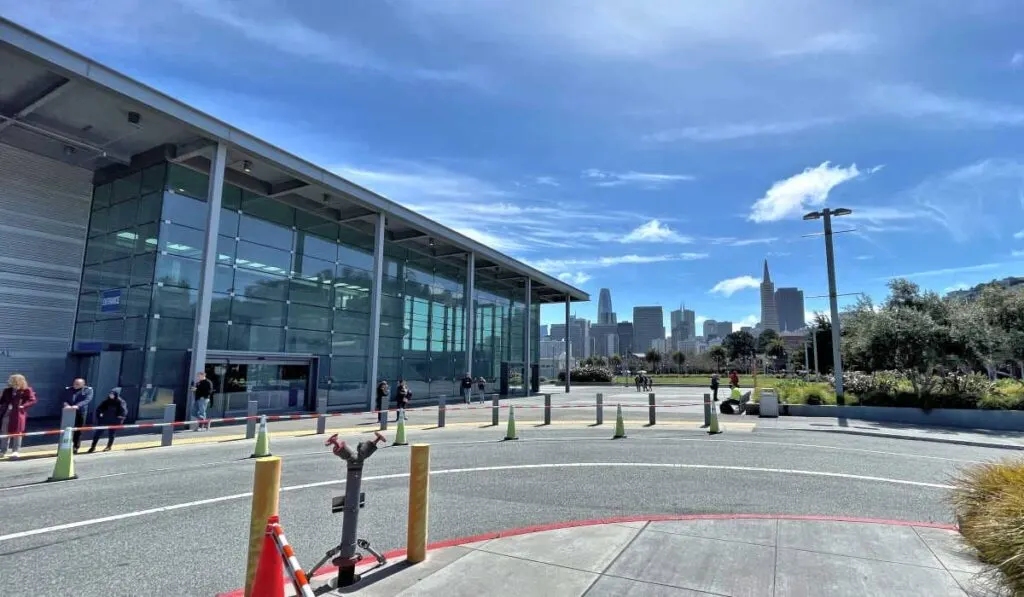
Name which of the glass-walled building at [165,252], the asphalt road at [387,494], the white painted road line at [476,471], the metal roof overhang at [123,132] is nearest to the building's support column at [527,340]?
the metal roof overhang at [123,132]

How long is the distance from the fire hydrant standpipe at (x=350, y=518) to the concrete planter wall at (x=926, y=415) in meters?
20.4

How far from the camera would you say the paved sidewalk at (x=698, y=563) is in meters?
4.11

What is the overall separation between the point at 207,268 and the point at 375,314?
821 centimetres

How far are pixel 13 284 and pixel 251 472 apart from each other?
15364 mm

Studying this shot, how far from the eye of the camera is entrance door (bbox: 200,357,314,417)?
19.7 meters

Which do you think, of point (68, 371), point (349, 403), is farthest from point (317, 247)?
point (68, 371)

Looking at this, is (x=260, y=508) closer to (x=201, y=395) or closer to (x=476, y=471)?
(x=476, y=471)

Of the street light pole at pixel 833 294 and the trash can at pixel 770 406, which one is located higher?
the street light pole at pixel 833 294

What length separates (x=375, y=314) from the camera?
24531 millimetres

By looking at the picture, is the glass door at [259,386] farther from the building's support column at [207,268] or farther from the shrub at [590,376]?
the shrub at [590,376]

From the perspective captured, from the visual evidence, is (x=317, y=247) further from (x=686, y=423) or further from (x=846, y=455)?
(x=846, y=455)

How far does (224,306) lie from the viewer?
2008 centimetres

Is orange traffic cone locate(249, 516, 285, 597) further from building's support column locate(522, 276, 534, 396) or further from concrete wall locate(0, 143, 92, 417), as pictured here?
building's support column locate(522, 276, 534, 396)

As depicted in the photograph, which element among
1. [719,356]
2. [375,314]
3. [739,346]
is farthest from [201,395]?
[739,346]
